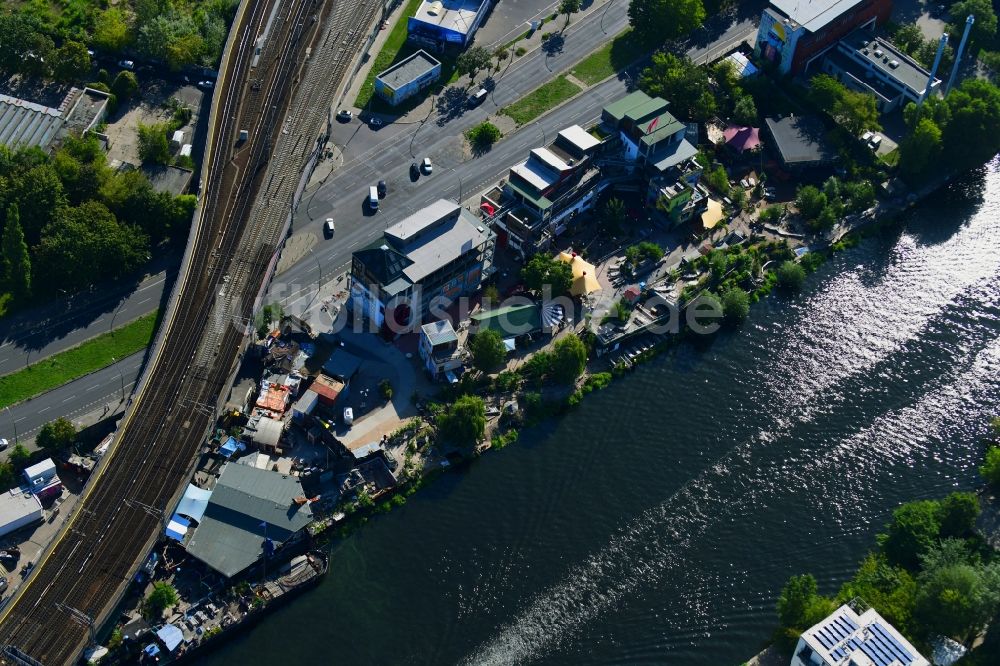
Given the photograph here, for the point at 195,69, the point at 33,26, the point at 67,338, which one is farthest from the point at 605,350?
the point at 33,26

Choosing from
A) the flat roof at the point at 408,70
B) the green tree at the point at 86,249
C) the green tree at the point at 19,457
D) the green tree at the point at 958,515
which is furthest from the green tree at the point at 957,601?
the green tree at the point at 86,249

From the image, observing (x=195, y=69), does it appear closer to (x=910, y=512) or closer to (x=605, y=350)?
(x=605, y=350)

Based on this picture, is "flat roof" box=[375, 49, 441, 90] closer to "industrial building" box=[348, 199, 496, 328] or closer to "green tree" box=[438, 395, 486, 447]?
"industrial building" box=[348, 199, 496, 328]

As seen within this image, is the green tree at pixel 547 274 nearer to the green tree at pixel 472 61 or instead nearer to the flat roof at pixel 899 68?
the green tree at pixel 472 61

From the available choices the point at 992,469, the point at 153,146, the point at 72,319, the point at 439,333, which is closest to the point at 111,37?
the point at 153,146

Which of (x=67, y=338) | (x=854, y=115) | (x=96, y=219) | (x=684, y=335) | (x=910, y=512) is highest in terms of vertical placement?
(x=96, y=219)

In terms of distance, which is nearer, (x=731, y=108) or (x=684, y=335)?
(x=684, y=335)

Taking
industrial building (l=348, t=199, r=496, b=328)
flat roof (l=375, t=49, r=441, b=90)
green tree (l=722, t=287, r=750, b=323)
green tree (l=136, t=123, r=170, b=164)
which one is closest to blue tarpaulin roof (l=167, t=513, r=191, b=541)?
→ industrial building (l=348, t=199, r=496, b=328)
